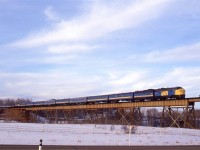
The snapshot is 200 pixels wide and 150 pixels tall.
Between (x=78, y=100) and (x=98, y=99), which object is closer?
(x=98, y=99)

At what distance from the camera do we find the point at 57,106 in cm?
8812

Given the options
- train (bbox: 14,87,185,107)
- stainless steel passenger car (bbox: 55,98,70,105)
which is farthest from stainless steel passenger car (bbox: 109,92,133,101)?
stainless steel passenger car (bbox: 55,98,70,105)

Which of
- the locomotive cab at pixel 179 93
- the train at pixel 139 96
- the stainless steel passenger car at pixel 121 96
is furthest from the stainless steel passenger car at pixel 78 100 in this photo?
the locomotive cab at pixel 179 93

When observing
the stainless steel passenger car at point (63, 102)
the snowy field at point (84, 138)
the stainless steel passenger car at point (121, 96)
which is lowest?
the snowy field at point (84, 138)

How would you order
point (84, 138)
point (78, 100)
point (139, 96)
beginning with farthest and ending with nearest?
1. point (78, 100)
2. point (139, 96)
3. point (84, 138)

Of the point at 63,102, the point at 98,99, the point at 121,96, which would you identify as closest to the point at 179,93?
the point at 121,96

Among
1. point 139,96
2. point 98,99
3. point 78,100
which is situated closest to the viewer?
point 139,96

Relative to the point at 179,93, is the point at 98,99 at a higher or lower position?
lower

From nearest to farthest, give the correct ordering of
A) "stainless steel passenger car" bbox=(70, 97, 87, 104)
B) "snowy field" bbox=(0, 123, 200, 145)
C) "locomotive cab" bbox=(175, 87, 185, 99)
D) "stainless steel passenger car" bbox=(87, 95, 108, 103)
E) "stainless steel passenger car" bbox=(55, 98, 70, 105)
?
"snowy field" bbox=(0, 123, 200, 145) < "locomotive cab" bbox=(175, 87, 185, 99) < "stainless steel passenger car" bbox=(87, 95, 108, 103) < "stainless steel passenger car" bbox=(70, 97, 87, 104) < "stainless steel passenger car" bbox=(55, 98, 70, 105)

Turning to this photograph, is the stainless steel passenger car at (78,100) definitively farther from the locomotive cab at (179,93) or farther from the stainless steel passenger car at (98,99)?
the locomotive cab at (179,93)

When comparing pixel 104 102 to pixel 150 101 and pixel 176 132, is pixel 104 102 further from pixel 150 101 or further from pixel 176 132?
pixel 176 132

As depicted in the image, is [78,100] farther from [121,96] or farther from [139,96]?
[139,96]

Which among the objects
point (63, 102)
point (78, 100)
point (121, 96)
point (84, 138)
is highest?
point (121, 96)

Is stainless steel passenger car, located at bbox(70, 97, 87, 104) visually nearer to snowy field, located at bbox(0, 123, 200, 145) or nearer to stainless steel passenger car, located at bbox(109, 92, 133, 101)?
stainless steel passenger car, located at bbox(109, 92, 133, 101)
